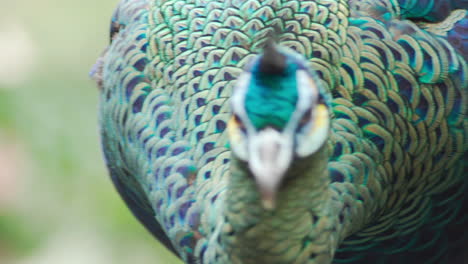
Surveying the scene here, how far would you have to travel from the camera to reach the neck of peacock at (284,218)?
2162mm

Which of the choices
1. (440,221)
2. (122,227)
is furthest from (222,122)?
(122,227)

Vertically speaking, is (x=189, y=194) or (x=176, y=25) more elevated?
(x=176, y=25)

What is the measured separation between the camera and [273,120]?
6.71 ft

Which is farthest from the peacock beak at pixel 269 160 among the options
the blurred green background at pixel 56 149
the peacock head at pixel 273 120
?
the blurred green background at pixel 56 149

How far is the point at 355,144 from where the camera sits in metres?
2.76

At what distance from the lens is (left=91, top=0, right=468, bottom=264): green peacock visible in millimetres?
2680

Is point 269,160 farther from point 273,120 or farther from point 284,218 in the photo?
point 284,218

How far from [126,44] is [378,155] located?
886 mm

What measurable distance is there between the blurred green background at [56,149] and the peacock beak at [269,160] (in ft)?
9.48

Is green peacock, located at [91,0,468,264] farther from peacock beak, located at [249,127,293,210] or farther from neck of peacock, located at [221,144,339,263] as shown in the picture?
peacock beak, located at [249,127,293,210]

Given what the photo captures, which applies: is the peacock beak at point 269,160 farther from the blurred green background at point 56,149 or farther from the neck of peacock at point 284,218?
the blurred green background at point 56,149

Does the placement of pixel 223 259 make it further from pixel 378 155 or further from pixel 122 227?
pixel 122 227

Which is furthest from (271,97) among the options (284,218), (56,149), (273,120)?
(56,149)

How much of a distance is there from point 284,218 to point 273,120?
26 centimetres
